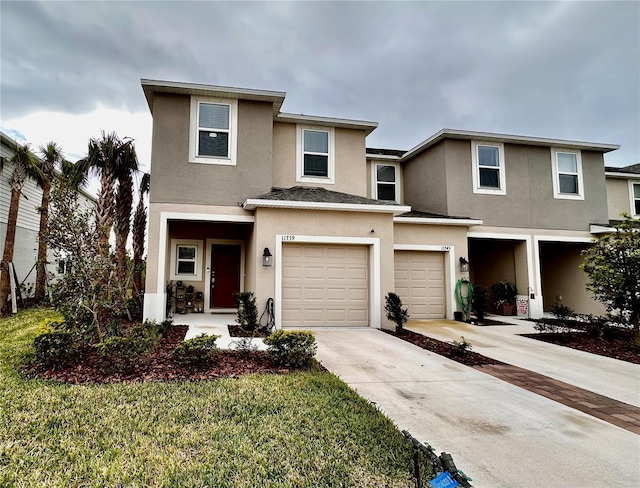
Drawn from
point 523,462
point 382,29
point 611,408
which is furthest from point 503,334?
point 382,29

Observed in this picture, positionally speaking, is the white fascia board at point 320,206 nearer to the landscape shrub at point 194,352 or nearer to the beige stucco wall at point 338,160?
the beige stucco wall at point 338,160

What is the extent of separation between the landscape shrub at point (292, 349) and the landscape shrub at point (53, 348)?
2.93 m

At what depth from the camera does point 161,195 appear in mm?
9906

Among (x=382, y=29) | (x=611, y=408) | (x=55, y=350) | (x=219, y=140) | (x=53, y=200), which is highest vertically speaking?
(x=382, y=29)

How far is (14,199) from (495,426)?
46.4 ft

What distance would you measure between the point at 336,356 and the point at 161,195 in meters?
6.62

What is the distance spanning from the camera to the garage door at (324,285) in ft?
32.0

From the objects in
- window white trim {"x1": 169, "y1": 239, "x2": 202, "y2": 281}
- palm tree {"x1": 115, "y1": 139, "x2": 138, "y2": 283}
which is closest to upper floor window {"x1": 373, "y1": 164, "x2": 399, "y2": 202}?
window white trim {"x1": 169, "y1": 239, "x2": 202, "y2": 281}

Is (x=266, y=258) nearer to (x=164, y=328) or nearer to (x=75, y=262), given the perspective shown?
(x=164, y=328)

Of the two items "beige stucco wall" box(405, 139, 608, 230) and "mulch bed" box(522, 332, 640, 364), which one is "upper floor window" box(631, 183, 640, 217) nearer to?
"beige stucco wall" box(405, 139, 608, 230)

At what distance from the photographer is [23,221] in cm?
1434

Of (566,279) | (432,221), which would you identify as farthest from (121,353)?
(566,279)

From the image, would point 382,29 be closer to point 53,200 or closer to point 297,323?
point 297,323

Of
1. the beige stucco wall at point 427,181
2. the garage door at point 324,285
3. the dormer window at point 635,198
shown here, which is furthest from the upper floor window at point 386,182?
the dormer window at point 635,198
